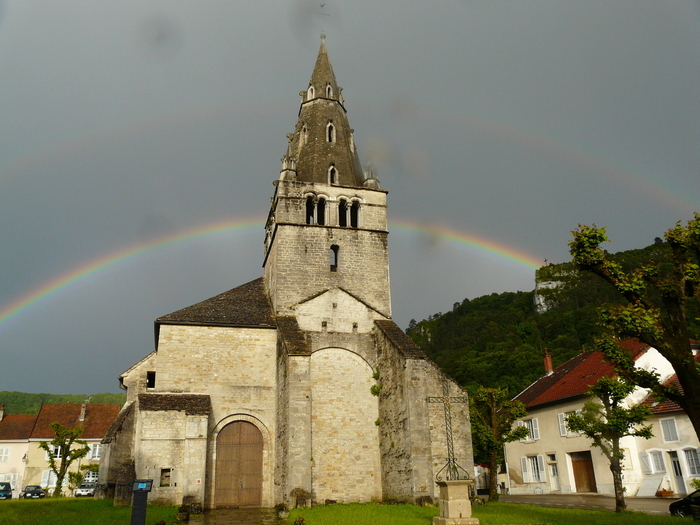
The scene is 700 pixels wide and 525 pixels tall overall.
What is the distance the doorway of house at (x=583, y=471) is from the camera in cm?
3173

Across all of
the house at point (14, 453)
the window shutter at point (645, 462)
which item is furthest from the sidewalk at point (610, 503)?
the house at point (14, 453)

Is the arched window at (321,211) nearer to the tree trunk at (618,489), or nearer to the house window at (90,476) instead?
the tree trunk at (618,489)

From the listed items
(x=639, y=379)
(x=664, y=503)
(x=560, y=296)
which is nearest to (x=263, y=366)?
(x=639, y=379)

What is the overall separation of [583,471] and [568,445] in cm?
162

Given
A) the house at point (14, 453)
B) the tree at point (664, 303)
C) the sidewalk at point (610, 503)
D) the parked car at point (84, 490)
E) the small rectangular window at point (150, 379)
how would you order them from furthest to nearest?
the house at point (14, 453)
the parked car at point (84, 490)
the small rectangular window at point (150, 379)
the sidewalk at point (610, 503)
the tree at point (664, 303)

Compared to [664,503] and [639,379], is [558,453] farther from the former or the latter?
[639,379]

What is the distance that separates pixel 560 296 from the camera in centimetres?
9894

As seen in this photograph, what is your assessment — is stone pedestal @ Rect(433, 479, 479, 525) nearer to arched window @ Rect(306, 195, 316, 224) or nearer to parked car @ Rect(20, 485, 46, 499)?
arched window @ Rect(306, 195, 316, 224)

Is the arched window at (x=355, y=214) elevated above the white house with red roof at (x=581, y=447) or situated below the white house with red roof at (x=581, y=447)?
above

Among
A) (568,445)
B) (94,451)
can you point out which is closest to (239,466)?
(568,445)

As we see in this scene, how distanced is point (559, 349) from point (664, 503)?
4003 cm

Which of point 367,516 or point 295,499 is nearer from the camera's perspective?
point 367,516

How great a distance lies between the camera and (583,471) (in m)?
32.3

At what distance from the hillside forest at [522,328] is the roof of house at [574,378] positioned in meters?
6.21
